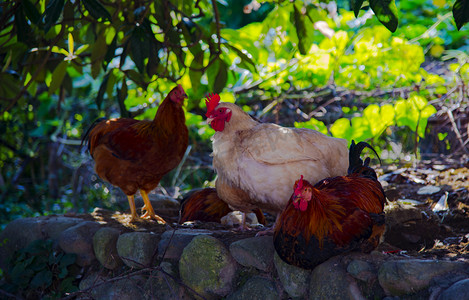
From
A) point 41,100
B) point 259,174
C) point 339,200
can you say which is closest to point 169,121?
point 259,174

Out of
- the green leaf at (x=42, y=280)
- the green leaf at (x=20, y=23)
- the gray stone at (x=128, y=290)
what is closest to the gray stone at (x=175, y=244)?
the gray stone at (x=128, y=290)

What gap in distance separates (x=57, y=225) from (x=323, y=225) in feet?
7.91

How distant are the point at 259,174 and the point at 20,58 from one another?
1965mm

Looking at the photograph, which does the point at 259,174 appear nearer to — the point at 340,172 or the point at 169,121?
the point at 340,172

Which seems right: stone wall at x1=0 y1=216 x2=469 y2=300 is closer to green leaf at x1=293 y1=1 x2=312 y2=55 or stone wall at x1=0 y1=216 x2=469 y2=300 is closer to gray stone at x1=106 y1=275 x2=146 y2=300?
gray stone at x1=106 y1=275 x2=146 y2=300

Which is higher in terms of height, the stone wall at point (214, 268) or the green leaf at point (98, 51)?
the green leaf at point (98, 51)

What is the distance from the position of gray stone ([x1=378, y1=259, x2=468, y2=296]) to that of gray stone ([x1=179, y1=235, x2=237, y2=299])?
1.01m

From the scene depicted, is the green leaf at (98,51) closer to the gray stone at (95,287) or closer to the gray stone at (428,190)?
the gray stone at (95,287)

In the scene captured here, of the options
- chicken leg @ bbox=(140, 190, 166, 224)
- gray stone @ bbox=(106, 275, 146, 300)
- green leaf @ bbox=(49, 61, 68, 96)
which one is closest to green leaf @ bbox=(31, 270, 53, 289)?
gray stone @ bbox=(106, 275, 146, 300)

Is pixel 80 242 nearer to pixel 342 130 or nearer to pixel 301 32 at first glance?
pixel 301 32

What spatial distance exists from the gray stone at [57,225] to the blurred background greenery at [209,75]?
3.32 ft

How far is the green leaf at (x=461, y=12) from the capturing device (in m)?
1.87

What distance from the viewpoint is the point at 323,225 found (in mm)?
2271

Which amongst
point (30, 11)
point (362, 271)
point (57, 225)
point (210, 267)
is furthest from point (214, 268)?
point (30, 11)
